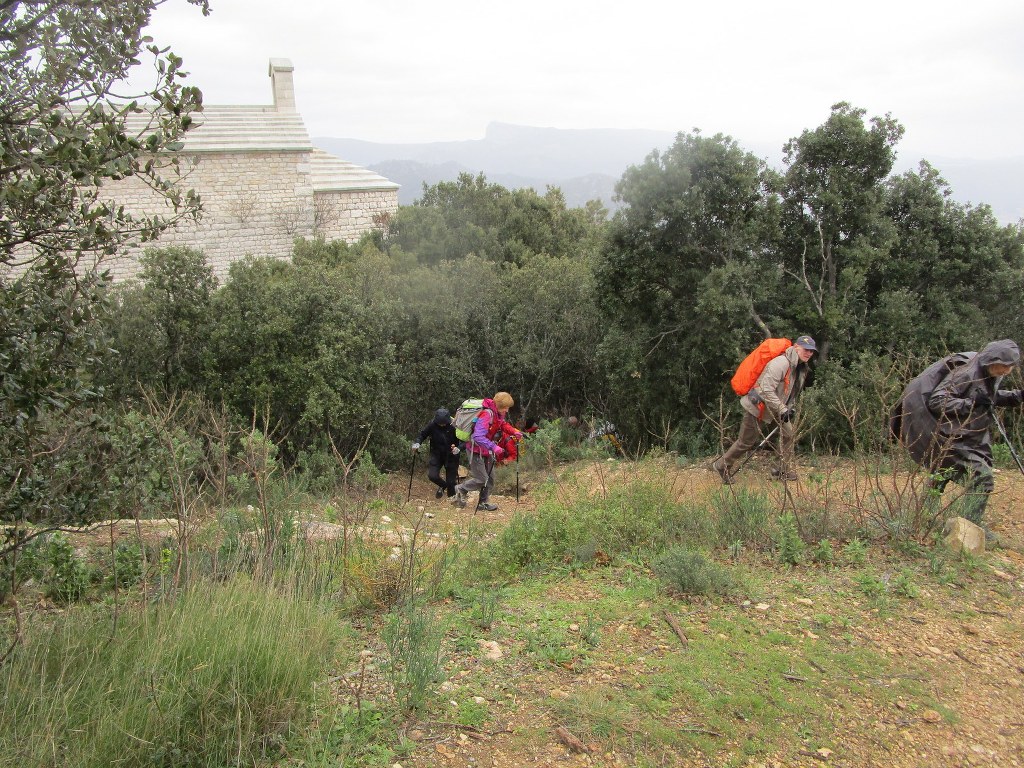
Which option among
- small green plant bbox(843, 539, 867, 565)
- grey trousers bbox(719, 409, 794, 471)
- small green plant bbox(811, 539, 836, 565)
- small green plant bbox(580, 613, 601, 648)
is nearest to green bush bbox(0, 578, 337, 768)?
small green plant bbox(580, 613, 601, 648)

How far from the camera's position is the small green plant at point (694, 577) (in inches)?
169

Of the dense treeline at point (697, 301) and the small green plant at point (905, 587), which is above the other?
the dense treeline at point (697, 301)

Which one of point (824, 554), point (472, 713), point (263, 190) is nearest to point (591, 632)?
point (472, 713)

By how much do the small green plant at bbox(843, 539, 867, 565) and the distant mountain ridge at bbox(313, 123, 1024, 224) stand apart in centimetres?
647

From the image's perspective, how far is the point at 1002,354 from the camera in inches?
205

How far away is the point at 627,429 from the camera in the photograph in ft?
38.5

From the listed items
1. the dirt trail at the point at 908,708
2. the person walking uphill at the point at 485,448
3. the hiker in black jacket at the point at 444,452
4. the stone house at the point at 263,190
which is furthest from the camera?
the stone house at the point at 263,190

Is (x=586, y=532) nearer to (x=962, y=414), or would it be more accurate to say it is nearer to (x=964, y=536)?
(x=964, y=536)

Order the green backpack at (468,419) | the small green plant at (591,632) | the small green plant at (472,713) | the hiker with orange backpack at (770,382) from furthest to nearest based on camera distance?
1. the green backpack at (468,419)
2. the hiker with orange backpack at (770,382)
3. the small green plant at (591,632)
4. the small green plant at (472,713)

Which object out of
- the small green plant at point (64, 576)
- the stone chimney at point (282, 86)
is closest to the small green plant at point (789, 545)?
the small green plant at point (64, 576)

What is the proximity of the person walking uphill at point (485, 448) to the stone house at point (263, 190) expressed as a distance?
1419 cm

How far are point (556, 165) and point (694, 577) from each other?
277 ft

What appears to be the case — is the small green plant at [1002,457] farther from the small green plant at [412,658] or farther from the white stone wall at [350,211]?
the white stone wall at [350,211]

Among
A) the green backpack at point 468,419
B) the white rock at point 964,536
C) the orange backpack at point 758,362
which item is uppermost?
the orange backpack at point 758,362
